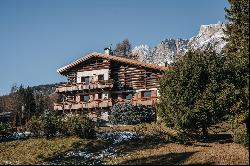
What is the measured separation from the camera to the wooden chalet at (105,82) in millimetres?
50094

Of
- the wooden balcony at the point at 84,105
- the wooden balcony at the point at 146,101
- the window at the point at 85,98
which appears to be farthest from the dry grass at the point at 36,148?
the window at the point at 85,98

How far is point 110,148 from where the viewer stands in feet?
96.6

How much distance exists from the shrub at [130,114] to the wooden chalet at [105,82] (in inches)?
154

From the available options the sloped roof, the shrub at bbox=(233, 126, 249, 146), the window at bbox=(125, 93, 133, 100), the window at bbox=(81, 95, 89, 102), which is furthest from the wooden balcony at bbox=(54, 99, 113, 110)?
the shrub at bbox=(233, 126, 249, 146)

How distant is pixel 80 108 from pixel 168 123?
21.4 m

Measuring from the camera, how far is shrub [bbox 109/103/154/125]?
4262 cm

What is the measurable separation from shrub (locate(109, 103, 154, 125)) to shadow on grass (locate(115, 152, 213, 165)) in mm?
16585

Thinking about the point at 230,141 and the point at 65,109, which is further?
the point at 65,109

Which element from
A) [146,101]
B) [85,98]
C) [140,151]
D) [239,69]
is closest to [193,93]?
[239,69]

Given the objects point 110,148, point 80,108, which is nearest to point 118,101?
point 80,108

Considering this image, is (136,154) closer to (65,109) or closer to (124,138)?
(124,138)

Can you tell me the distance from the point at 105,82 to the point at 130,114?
879cm

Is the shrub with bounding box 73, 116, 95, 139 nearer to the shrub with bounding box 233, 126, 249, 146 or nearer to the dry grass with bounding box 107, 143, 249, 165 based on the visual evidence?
the dry grass with bounding box 107, 143, 249, 165

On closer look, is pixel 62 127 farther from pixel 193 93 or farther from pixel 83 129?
pixel 193 93
